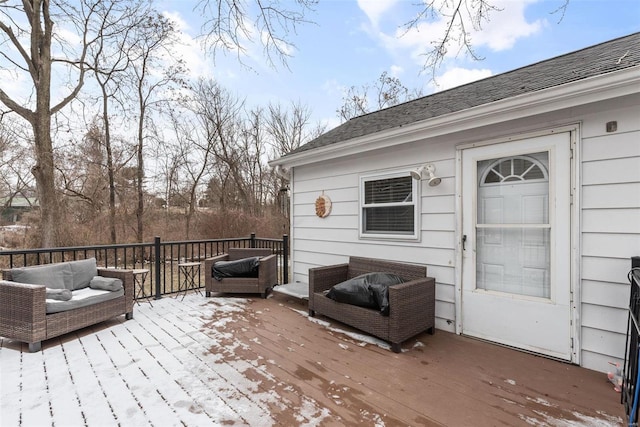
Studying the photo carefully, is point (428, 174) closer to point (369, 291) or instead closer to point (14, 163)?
point (369, 291)

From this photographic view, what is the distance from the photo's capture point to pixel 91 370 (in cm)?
256

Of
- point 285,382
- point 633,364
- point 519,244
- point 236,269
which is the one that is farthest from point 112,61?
point 633,364

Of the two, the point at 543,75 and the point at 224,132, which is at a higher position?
the point at 224,132

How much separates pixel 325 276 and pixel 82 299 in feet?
9.22

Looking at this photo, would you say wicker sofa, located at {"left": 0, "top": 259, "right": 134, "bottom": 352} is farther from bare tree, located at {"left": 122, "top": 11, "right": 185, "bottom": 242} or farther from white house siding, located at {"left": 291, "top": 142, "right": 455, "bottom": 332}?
bare tree, located at {"left": 122, "top": 11, "right": 185, "bottom": 242}

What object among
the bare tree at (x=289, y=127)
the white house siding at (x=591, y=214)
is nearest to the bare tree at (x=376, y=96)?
the bare tree at (x=289, y=127)

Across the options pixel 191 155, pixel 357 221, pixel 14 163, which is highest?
pixel 191 155

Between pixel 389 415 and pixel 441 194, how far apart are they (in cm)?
238

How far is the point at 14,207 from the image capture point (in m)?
9.56

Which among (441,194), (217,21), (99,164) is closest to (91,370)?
(217,21)

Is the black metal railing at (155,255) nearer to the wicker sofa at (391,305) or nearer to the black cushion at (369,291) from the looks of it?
the wicker sofa at (391,305)

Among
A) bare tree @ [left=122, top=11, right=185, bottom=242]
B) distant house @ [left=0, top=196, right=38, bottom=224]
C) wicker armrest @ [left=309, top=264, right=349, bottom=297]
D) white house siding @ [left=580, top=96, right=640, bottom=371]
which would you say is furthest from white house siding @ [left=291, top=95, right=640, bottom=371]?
distant house @ [left=0, top=196, right=38, bottom=224]

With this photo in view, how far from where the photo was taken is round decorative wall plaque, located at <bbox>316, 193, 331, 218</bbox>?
4.82 m

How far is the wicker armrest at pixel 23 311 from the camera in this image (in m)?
2.92
